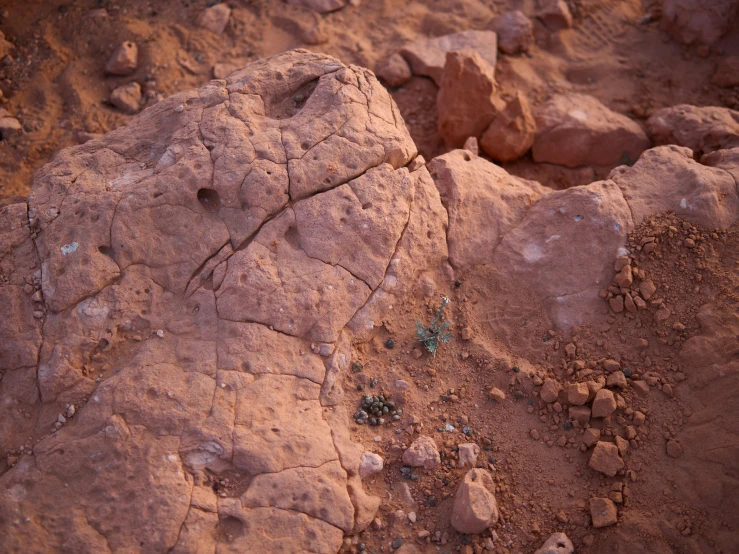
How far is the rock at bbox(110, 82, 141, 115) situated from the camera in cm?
530

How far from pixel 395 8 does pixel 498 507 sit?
5.03 metres

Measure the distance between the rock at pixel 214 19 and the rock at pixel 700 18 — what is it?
4.43 meters

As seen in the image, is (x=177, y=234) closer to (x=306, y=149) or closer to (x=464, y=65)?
(x=306, y=149)

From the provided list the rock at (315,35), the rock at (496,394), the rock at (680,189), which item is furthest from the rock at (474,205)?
the rock at (315,35)

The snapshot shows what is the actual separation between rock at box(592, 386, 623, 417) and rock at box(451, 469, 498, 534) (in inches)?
29.7

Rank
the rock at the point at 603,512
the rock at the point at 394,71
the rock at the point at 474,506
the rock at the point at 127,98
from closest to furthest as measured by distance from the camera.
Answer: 1. the rock at the point at 474,506
2. the rock at the point at 603,512
3. the rock at the point at 127,98
4. the rock at the point at 394,71

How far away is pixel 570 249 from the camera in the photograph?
12.3ft

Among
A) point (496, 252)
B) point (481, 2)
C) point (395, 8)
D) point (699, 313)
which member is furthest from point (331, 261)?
point (481, 2)

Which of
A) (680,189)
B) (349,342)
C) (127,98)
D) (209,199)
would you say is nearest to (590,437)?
(349,342)

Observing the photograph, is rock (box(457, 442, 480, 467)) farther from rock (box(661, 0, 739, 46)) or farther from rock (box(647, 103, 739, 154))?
rock (box(661, 0, 739, 46))

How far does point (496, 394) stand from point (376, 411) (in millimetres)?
701

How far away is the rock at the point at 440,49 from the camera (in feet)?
18.7

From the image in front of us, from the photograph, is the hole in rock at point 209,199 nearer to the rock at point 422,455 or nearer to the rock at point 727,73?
the rock at point 422,455

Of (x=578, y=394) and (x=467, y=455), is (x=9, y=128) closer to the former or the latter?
(x=467, y=455)
